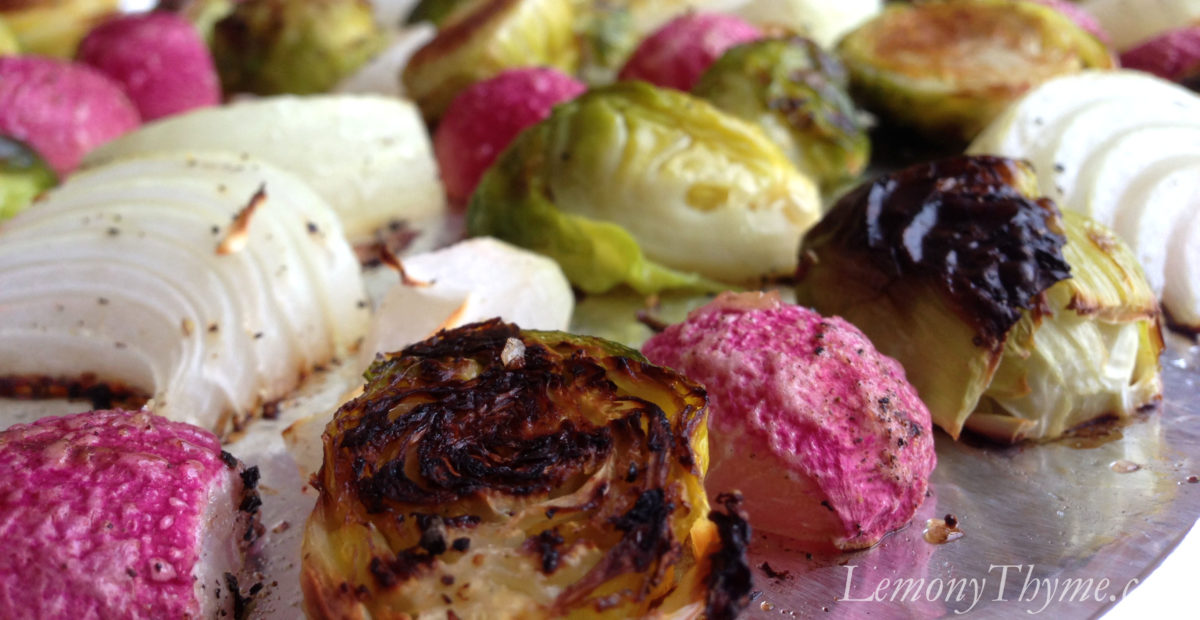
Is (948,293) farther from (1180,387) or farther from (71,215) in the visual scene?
(71,215)

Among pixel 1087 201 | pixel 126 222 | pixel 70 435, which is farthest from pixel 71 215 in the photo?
pixel 1087 201

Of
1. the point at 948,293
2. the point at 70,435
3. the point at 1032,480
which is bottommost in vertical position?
the point at 1032,480

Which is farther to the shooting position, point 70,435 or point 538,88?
point 538,88

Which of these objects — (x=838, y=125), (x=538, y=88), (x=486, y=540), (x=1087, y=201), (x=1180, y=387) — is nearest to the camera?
(x=486, y=540)

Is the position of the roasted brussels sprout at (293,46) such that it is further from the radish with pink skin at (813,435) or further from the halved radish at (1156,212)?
the halved radish at (1156,212)

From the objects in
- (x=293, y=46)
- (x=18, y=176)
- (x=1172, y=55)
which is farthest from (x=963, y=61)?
(x=18, y=176)

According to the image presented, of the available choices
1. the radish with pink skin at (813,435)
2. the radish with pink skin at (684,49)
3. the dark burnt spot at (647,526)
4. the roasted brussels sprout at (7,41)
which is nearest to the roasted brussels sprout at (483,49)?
the radish with pink skin at (684,49)

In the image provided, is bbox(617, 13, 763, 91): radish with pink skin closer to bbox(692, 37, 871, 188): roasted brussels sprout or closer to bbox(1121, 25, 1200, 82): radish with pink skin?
bbox(692, 37, 871, 188): roasted brussels sprout
